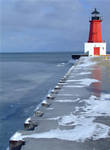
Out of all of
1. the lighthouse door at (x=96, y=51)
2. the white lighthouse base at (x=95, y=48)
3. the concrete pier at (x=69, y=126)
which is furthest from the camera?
the lighthouse door at (x=96, y=51)

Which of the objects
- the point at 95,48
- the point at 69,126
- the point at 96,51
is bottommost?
the point at 69,126

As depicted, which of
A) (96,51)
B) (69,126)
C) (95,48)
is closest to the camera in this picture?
(69,126)

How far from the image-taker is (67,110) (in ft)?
18.1

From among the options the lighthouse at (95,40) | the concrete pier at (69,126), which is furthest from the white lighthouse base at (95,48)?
the concrete pier at (69,126)

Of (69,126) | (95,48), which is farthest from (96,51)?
(69,126)

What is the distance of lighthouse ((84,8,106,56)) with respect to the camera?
29.5 m

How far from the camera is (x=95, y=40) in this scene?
30.5 meters

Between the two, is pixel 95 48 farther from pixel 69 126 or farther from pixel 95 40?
pixel 69 126

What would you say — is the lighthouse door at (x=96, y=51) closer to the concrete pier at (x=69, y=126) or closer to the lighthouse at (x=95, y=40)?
the lighthouse at (x=95, y=40)

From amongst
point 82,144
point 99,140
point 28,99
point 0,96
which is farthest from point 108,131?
point 0,96

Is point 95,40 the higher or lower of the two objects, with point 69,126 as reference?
higher

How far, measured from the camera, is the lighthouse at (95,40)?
Result: 2947 centimetres

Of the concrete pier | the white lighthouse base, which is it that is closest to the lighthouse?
the white lighthouse base

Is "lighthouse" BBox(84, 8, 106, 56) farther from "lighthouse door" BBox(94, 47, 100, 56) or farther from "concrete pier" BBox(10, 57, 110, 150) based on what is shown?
"concrete pier" BBox(10, 57, 110, 150)
